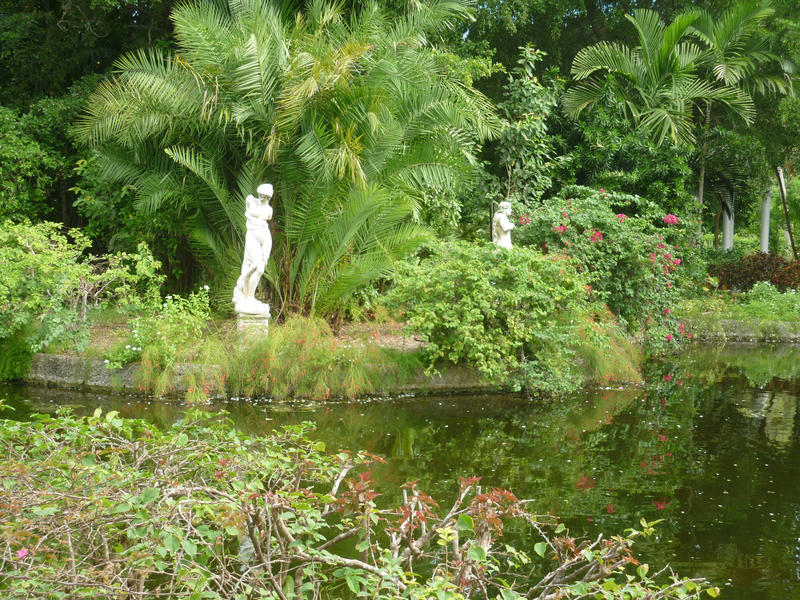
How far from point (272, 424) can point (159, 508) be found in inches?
223

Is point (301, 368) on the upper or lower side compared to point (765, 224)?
lower

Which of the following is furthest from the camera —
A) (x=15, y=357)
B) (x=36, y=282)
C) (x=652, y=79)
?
(x=652, y=79)

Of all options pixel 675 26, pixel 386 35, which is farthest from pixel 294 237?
pixel 675 26

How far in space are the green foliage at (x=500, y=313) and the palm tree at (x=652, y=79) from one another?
8.09m

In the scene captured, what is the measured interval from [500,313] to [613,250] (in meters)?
3.16

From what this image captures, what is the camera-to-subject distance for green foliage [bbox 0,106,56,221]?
1411 centimetres

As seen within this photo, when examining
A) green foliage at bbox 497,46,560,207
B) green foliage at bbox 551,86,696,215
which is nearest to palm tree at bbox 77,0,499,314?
green foliage at bbox 497,46,560,207

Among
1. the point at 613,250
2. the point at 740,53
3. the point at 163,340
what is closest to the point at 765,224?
the point at 740,53

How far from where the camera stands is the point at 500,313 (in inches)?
418

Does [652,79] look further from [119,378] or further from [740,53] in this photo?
[119,378]

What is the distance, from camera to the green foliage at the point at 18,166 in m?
14.1

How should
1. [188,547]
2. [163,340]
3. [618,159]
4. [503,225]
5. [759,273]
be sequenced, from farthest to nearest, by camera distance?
[759,273]
[618,159]
[503,225]
[163,340]
[188,547]

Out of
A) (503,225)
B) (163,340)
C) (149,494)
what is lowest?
(149,494)

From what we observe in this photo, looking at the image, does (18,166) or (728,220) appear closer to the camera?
(18,166)
